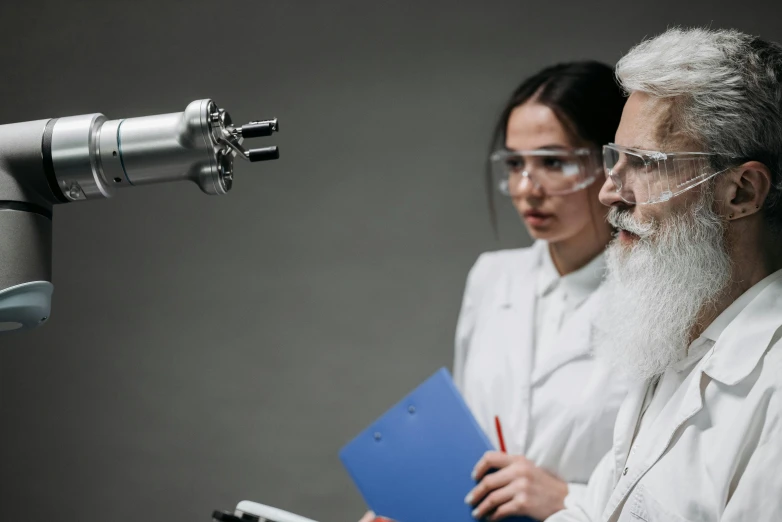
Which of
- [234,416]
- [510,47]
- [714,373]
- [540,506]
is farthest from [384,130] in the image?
[714,373]

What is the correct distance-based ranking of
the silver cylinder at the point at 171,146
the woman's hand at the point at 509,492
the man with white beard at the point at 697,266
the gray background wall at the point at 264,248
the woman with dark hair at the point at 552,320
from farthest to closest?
the gray background wall at the point at 264,248 → the woman with dark hair at the point at 552,320 → the woman's hand at the point at 509,492 → the man with white beard at the point at 697,266 → the silver cylinder at the point at 171,146

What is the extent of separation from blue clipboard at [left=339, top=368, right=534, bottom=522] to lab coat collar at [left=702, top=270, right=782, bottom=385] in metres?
0.50

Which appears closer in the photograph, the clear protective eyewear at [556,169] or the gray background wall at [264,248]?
the clear protective eyewear at [556,169]

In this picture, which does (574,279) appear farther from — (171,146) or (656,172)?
(171,146)

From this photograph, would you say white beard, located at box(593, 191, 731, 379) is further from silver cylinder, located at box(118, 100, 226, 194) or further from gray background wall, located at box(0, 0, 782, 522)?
gray background wall, located at box(0, 0, 782, 522)

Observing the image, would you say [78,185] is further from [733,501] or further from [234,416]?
[234,416]

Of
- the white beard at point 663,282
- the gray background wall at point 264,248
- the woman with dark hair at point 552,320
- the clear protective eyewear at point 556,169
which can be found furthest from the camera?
the gray background wall at point 264,248

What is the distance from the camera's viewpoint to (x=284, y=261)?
246cm

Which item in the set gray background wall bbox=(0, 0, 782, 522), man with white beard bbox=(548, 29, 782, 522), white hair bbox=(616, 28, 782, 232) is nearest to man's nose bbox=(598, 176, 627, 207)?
man with white beard bbox=(548, 29, 782, 522)

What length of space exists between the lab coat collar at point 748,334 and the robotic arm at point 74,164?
0.70 meters

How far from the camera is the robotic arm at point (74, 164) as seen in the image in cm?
87

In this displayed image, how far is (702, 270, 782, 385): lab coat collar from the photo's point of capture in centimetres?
104

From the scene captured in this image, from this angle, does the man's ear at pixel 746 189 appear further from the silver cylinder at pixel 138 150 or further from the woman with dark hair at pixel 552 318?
the silver cylinder at pixel 138 150

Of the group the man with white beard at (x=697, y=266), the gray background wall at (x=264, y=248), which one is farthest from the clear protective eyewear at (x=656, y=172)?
the gray background wall at (x=264, y=248)
